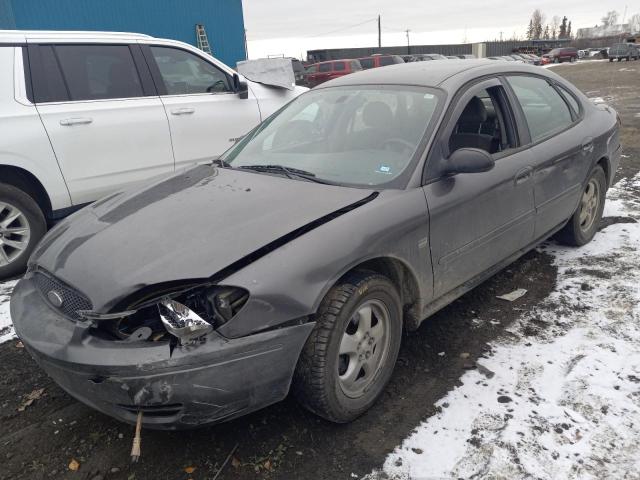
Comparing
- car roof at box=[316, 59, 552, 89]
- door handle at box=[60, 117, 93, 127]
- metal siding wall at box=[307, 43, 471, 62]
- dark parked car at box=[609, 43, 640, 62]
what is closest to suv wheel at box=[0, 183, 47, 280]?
door handle at box=[60, 117, 93, 127]

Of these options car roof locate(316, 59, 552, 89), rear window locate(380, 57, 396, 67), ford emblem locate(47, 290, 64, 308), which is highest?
car roof locate(316, 59, 552, 89)

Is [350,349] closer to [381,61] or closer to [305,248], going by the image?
[305,248]

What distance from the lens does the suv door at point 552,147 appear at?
11.7ft

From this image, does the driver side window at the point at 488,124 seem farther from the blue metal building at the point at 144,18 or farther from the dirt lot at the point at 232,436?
the blue metal building at the point at 144,18

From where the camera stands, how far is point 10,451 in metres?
2.35

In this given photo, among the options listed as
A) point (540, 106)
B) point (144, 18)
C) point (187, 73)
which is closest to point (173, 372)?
point (540, 106)

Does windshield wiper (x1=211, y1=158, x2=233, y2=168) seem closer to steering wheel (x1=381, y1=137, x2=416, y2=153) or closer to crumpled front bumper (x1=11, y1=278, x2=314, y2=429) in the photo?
steering wheel (x1=381, y1=137, x2=416, y2=153)

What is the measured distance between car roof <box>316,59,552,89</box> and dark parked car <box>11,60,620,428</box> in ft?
0.07

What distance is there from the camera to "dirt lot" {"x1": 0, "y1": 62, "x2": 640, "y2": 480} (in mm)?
2221

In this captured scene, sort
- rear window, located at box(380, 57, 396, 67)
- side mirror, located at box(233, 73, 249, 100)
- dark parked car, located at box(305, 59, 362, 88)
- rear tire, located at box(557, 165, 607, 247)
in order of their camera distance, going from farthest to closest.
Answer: rear window, located at box(380, 57, 396, 67) → dark parked car, located at box(305, 59, 362, 88) → side mirror, located at box(233, 73, 249, 100) → rear tire, located at box(557, 165, 607, 247)

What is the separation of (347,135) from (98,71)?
2.93m

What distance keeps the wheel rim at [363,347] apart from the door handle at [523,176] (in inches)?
56.1

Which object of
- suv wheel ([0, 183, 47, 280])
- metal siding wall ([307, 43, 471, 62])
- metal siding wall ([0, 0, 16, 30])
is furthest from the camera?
metal siding wall ([307, 43, 471, 62])

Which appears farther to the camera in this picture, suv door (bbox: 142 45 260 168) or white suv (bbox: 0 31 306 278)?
suv door (bbox: 142 45 260 168)
